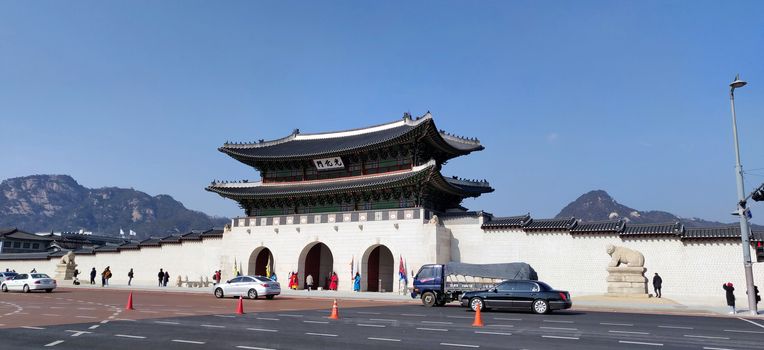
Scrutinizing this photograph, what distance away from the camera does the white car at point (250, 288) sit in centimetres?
2866

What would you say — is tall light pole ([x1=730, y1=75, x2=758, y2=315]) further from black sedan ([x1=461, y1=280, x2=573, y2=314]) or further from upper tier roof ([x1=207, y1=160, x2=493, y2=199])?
upper tier roof ([x1=207, y1=160, x2=493, y2=199])

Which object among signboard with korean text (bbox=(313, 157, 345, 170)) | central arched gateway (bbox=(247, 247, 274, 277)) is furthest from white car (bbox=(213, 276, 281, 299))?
signboard with korean text (bbox=(313, 157, 345, 170))

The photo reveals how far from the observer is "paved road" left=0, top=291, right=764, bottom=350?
11.8 meters

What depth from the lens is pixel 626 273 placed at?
2875cm

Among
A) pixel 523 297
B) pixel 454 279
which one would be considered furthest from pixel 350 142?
pixel 523 297

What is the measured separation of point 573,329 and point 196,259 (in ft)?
126

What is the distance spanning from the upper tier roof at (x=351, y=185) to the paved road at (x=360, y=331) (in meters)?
16.6

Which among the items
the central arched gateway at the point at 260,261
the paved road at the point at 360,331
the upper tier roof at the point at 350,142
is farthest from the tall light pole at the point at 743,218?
the central arched gateway at the point at 260,261

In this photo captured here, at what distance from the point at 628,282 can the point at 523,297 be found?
1141cm

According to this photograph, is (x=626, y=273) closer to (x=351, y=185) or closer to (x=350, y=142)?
(x=351, y=185)

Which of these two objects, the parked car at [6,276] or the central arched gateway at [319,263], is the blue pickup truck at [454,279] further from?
the parked car at [6,276]

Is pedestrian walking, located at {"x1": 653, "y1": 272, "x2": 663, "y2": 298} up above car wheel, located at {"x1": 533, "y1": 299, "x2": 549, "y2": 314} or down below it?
above

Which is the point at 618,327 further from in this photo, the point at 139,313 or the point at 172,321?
the point at 139,313

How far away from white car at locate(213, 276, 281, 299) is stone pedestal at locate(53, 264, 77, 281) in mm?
29149
